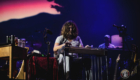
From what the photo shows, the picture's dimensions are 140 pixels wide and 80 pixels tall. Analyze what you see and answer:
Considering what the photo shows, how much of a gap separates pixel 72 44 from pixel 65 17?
2996 millimetres

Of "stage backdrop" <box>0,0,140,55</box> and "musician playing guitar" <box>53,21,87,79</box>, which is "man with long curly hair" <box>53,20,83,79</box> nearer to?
"musician playing guitar" <box>53,21,87,79</box>

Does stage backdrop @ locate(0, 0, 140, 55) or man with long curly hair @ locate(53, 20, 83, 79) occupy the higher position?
stage backdrop @ locate(0, 0, 140, 55)

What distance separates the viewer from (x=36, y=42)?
540cm

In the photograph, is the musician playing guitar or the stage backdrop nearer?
the musician playing guitar

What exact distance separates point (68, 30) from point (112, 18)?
146 inches

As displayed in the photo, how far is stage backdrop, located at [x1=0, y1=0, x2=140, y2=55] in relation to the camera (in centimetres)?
547

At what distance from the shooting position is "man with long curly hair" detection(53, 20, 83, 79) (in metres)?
2.70

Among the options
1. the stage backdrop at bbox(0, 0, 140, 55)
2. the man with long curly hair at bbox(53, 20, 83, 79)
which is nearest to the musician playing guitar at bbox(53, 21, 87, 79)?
the man with long curly hair at bbox(53, 20, 83, 79)

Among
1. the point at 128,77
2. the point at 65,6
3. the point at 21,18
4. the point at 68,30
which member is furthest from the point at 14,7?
the point at 128,77

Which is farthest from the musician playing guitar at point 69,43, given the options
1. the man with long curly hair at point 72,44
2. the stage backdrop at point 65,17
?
the stage backdrop at point 65,17

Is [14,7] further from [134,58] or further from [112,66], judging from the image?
[134,58]

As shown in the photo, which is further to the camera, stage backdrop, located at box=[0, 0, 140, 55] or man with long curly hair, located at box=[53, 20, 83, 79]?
stage backdrop, located at box=[0, 0, 140, 55]

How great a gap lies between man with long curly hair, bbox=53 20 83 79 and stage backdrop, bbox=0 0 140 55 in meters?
2.34

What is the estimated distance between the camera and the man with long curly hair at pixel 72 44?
2.70 meters
